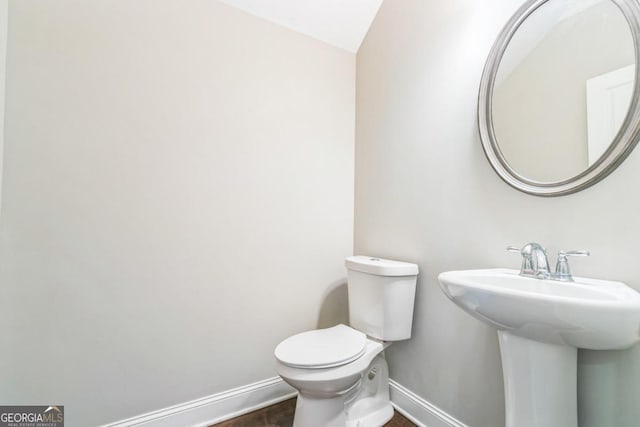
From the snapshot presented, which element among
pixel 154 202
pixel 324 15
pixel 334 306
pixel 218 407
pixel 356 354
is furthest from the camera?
pixel 334 306

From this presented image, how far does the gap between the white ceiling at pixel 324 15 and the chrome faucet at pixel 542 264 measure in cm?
165

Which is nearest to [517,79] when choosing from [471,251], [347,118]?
[471,251]

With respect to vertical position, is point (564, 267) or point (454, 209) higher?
point (454, 209)

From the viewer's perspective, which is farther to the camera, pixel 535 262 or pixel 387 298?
pixel 387 298

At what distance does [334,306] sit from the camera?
1838 millimetres

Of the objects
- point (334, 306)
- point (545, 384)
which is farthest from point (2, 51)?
point (545, 384)

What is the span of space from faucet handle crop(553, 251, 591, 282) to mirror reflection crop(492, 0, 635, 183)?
261 millimetres

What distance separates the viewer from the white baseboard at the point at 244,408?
1.29 meters

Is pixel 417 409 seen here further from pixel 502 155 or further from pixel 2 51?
pixel 2 51

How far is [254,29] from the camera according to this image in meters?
1.58

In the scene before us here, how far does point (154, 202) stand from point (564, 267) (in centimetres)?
162

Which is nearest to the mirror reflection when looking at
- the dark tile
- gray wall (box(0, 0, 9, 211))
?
the dark tile

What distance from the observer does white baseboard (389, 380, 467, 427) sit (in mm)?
1278

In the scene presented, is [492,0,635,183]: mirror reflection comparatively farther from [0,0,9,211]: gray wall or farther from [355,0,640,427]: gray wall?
[0,0,9,211]: gray wall
